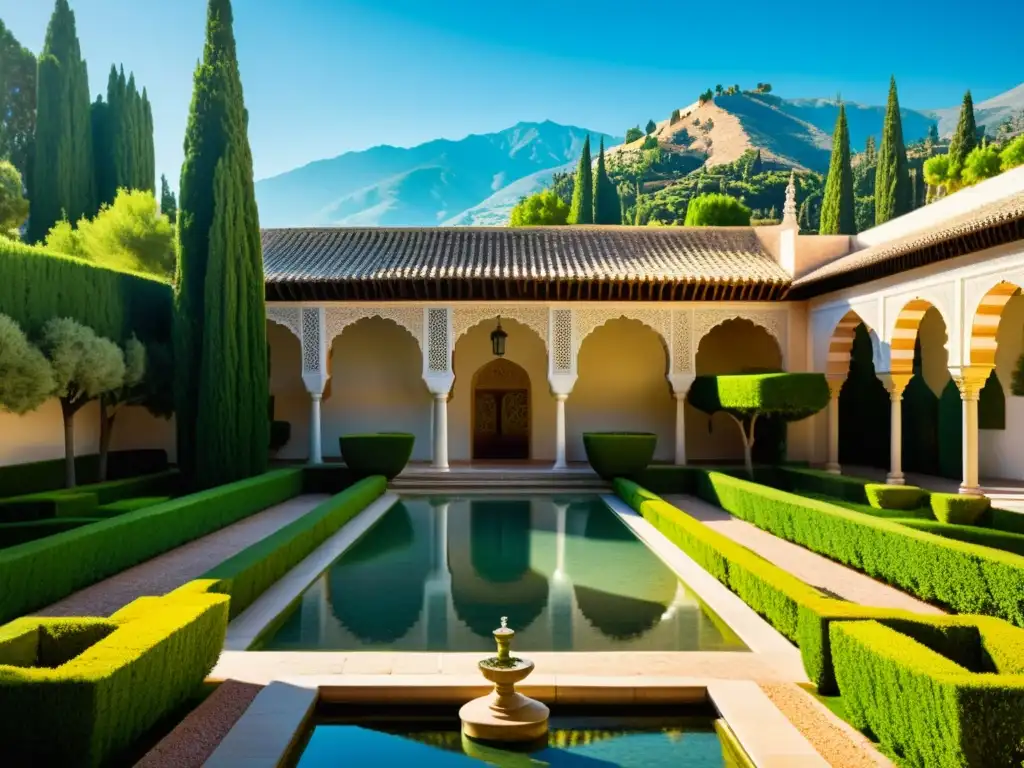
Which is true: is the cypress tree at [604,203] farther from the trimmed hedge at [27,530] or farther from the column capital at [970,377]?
the trimmed hedge at [27,530]

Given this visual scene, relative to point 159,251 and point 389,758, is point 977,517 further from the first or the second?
point 159,251

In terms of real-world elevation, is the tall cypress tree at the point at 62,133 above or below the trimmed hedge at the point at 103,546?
above

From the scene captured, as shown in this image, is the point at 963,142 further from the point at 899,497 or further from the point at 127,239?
the point at 127,239

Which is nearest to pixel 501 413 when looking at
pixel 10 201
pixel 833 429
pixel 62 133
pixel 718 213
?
pixel 833 429

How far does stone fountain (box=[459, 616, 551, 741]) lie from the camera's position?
466cm

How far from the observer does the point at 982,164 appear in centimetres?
3195

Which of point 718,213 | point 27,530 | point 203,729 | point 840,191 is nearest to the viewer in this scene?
point 203,729

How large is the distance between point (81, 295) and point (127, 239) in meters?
11.2

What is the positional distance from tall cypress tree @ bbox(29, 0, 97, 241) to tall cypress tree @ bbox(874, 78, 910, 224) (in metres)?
29.9

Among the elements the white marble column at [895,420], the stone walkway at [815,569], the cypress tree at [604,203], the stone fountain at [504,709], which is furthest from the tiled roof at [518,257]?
the cypress tree at [604,203]

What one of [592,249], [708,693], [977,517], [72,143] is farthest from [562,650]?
[72,143]

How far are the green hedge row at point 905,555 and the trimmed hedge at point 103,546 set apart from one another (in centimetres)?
715

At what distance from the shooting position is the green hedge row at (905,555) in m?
6.64

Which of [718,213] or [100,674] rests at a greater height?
[718,213]
